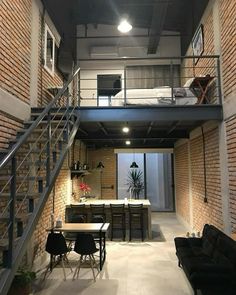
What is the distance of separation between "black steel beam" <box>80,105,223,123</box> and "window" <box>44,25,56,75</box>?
4.97 feet

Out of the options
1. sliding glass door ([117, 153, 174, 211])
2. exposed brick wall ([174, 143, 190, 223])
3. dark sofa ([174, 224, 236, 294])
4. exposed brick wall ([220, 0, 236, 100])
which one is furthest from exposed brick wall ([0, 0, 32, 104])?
sliding glass door ([117, 153, 174, 211])

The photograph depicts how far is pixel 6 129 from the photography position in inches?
156

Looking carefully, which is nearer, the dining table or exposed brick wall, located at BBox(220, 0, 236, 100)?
exposed brick wall, located at BBox(220, 0, 236, 100)

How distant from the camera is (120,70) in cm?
974

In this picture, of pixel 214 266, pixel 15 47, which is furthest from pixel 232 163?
pixel 15 47

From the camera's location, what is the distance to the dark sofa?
11.0ft

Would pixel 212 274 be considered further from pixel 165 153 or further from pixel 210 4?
pixel 165 153

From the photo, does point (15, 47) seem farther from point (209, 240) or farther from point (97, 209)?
point (97, 209)

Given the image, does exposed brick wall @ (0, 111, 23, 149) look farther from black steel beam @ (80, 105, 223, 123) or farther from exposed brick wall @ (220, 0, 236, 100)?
exposed brick wall @ (220, 0, 236, 100)

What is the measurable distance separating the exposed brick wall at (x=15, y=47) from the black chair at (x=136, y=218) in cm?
384

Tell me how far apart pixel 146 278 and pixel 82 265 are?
1340 mm

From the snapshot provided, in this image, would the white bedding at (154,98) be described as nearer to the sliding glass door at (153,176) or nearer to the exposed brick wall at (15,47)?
the exposed brick wall at (15,47)

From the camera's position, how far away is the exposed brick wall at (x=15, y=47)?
3980 millimetres

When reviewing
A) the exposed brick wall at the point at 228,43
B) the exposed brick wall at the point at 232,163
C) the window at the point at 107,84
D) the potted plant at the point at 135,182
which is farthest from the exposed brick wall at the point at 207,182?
the potted plant at the point at 135,182
